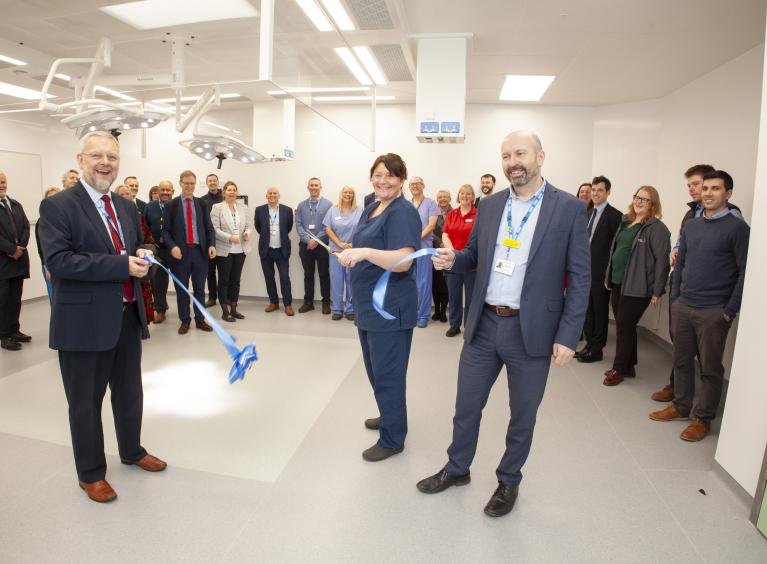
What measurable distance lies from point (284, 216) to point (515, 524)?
17.5 feet

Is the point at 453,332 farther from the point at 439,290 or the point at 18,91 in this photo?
the point at 18,91

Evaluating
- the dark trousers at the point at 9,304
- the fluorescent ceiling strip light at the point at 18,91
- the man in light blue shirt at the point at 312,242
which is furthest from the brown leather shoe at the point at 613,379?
the fluorescent ceiling strip light at the point at 18,91

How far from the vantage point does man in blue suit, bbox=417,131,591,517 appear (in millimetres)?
1969

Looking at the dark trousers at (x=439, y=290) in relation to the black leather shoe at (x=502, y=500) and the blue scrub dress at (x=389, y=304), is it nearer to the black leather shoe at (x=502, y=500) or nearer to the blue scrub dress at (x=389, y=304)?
the blue scrub dress at (x=389, y=304)

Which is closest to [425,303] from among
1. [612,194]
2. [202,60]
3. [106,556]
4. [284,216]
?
[284,216]

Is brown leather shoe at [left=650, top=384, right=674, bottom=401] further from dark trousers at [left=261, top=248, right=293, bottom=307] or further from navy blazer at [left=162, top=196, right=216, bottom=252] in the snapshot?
navy blazer at [left=162, top=196, right=216, bottom=252]

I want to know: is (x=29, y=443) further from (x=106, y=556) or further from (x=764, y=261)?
(x=764, y=261)

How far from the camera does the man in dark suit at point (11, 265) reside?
14.9ft

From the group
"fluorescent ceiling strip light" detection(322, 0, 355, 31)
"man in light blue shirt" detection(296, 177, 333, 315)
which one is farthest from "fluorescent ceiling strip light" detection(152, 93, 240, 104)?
"man in light blue shirt" detection(296, 177, 333, 315)

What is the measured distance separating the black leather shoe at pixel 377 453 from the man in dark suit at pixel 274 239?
4037 millimetres

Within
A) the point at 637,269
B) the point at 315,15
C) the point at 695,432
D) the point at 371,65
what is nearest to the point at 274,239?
the point at 371,65

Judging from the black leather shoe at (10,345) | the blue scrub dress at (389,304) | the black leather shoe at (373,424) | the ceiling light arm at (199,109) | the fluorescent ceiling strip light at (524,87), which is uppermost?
the fluorescent ceiling strip light at (524,87)

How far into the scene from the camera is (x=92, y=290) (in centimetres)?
211

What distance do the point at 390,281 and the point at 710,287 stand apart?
6.81 feet
